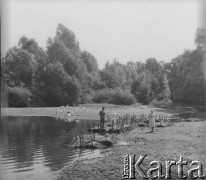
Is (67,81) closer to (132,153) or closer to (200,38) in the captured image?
(200,38)

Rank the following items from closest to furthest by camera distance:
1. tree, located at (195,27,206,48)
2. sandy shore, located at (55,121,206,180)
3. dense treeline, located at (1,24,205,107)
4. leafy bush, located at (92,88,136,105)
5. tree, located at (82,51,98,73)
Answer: sandy shore, located at (55,121,206,180)
leafy bush, located at (92,88,136,105)
dense treeline, located at (1,24,205,107)
tree, located at (195,27,206,48)
tree, located at (82,51,98,73)

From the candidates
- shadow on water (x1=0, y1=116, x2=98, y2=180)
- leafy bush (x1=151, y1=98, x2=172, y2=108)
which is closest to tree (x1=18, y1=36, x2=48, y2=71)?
leafy bush (x1=151, y1=98, x2=172, y2=108)

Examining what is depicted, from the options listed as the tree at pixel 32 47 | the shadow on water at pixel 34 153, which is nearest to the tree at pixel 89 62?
the tree at pixel 32 47

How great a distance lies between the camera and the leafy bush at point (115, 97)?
72875 millimetres

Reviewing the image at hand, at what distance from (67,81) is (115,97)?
12152 millimetres

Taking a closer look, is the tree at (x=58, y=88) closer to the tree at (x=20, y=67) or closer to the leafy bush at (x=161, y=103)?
the tree at (x=20, y=67)

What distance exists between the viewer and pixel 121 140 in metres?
28.7

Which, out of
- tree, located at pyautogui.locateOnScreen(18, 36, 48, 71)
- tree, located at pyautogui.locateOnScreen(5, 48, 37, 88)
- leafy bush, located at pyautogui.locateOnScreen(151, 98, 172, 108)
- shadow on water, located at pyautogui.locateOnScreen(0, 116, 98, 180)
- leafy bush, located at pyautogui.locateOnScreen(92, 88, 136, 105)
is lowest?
shadow on water, located at pyautogui.locateOnScreen(0, 116, 98, 180)

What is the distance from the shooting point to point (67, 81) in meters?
80.9

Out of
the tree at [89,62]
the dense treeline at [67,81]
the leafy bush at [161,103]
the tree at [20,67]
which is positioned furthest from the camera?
the tree at [89,62]

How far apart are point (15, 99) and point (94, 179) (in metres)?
62.5

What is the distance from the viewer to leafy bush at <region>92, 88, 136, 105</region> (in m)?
72.9

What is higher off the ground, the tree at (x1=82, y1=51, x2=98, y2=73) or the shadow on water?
the tree at (x1=82, y1=51, x2=98, y2=73)

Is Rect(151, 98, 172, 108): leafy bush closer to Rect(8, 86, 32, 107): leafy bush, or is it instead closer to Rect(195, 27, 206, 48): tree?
Rect(195, 27, 206, 48): tree
